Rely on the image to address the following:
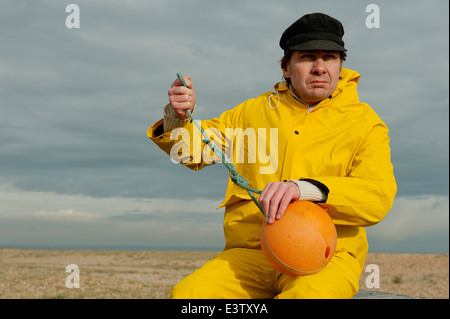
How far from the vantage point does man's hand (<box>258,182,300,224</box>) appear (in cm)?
319

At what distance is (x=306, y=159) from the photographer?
12.6 feet

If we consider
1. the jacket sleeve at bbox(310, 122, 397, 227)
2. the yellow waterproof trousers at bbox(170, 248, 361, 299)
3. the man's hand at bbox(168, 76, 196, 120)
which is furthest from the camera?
the man's hand at bbox(168, 76, 196, 120)

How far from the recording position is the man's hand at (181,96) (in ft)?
12.8

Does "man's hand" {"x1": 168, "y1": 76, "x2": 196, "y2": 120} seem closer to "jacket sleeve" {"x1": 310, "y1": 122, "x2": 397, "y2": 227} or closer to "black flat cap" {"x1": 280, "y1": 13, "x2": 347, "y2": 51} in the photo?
"black flat cap" {"x1": 280, "y1": 13, "x2": 347, "y2": 51}

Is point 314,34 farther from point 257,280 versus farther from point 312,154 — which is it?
point 257,280

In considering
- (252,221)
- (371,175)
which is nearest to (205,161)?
(252,221)

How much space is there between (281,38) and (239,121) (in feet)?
2.60

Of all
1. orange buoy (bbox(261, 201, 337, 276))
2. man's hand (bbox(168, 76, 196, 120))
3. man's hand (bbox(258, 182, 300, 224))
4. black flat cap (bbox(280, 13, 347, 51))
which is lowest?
orange buoy (bbox(261, 201, 337, 276))

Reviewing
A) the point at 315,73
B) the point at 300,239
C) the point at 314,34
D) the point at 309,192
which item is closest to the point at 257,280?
the point at 300,239

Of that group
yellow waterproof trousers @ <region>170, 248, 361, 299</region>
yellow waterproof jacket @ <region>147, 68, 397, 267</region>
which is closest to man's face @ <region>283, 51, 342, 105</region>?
yellow waterproof jacket @ <region>147, 68, 397, 267</region>

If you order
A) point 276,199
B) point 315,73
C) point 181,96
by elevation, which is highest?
point 315,73

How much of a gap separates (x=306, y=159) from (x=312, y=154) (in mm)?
59

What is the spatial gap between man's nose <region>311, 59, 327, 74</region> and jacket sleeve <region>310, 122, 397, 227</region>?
62cm

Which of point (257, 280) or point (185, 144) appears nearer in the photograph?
point (257, 280)
